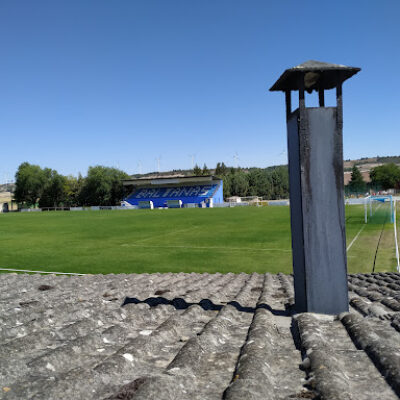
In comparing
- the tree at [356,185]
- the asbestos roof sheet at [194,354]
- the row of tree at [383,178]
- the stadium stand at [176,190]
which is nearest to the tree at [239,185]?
the stadium stand at [176,190]

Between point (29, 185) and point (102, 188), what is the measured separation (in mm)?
21042

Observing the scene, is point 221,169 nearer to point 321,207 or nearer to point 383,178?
point 383,178

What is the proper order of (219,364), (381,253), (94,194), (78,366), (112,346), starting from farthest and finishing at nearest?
(94,194), (381,253), (112,346), (219,364), (78,366)

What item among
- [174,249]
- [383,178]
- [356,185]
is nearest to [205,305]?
[174,249]

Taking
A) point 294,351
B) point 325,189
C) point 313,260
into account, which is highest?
point 325,189

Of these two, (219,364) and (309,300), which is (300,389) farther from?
(309,300)

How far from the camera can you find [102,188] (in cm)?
10031

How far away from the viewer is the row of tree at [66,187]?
334ft

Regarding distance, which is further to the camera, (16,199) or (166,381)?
(16,199)

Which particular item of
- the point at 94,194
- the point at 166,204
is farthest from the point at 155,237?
the point at 94,194

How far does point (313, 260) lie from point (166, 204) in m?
80.8

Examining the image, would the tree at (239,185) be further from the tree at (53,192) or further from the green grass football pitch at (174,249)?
the green grass football pitch at (174,249)

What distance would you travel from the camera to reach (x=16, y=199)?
4225 inches

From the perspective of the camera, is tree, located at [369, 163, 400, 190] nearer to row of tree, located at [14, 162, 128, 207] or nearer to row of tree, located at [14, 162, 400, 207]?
row of tree, located at [14, 162, 400, 207]
